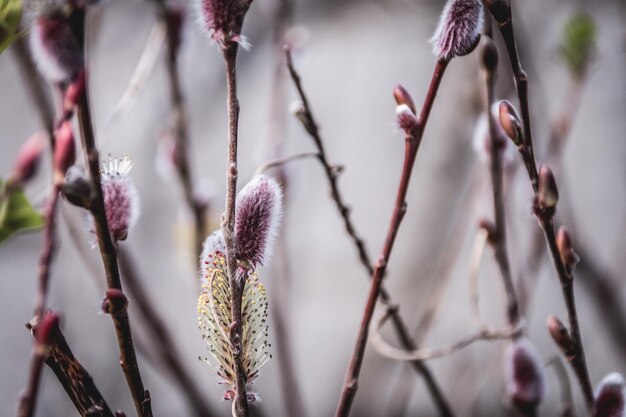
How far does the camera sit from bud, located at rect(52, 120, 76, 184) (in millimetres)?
292

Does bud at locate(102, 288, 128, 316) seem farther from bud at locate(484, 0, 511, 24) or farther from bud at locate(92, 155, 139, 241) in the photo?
bud at locate(484, 0, 511, 24)

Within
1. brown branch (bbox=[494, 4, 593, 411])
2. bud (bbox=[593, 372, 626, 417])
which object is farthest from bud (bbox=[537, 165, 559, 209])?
bud (bbox=[593, 372, 626, 417])

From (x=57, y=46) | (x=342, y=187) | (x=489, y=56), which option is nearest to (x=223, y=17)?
(x=57, y=46)

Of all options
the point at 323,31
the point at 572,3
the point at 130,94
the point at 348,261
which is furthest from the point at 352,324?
the point at 130,94

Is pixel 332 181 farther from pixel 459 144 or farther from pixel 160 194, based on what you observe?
pixel 160 194


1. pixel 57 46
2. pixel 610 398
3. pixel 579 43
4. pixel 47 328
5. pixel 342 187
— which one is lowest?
pixel 610 398

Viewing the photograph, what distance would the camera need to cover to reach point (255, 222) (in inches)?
12.1

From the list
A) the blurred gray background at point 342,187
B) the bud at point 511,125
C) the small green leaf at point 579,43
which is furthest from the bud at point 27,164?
the blurred gray background at point 342,187

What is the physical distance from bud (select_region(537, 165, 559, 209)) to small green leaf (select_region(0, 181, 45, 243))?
243 millimetres

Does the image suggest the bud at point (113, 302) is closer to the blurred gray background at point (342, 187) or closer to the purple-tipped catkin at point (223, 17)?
the purple-tipped catkin at point (223, 17)

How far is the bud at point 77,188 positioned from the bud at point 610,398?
0.28 meters

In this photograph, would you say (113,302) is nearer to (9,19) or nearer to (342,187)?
(9,19)

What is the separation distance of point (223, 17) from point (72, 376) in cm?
17

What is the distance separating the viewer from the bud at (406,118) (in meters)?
0.33
